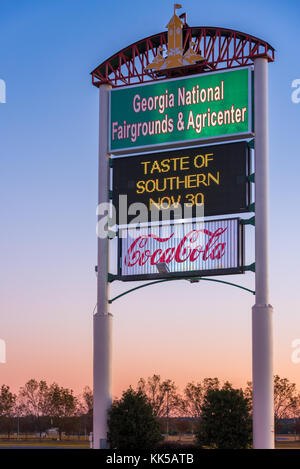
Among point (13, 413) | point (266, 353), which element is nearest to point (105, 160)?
point (266, 353)

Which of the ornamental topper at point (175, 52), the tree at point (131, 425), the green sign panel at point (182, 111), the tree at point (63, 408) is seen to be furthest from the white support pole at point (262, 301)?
the tree at point (63, 408)

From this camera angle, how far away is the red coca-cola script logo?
32.5 m

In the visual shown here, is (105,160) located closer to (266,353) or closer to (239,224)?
(239,224)

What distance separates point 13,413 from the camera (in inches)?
3757

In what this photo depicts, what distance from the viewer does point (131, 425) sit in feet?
108

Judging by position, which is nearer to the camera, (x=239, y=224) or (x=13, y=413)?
(x=239, y=224)

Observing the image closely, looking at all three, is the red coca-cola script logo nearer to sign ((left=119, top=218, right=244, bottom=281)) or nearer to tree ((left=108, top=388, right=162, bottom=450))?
sign ((left=119, top=218, right=244, bottom=281))

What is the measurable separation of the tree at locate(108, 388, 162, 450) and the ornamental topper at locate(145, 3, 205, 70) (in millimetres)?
11692

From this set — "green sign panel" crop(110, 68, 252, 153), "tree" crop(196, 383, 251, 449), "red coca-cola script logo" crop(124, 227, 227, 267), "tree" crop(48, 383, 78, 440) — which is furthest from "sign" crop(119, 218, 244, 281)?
"tree" crop(48, 383, 78, 440)

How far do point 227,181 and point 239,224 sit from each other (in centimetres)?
151

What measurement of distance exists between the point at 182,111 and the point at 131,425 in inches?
430

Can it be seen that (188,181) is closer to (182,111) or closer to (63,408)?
(182,111)

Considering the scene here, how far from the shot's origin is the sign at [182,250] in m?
32.3

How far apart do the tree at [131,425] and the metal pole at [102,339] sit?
1.15 ft
